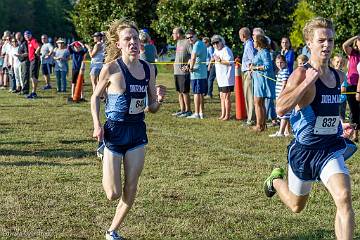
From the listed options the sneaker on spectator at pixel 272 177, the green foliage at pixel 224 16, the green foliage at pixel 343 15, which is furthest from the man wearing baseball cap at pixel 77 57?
the sneaker on spectator at pixel 272 177

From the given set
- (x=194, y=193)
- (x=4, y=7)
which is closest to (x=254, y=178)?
(x=194, y=193)

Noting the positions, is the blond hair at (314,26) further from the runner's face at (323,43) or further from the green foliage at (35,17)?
the green foliage at (35,17)

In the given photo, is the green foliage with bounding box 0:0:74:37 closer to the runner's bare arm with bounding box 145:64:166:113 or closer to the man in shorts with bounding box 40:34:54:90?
the man in shorts with bounding box 40:34:54:90

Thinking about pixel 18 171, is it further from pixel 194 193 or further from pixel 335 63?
pixel 335 63

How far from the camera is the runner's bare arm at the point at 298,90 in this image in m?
5.30

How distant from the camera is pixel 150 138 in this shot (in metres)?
13.3

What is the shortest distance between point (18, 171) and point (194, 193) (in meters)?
2.82

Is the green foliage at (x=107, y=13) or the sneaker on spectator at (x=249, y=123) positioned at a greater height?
the green foliage at (x=107, y=13)

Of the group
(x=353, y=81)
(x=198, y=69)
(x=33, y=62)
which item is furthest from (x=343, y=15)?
(x=353, y=81)

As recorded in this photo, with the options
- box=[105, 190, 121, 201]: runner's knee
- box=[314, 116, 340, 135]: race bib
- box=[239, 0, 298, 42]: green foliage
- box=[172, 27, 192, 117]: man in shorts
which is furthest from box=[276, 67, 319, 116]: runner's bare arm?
box=[239, 0, 298, 42]: green foliage

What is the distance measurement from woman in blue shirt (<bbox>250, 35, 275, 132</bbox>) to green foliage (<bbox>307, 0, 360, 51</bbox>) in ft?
49.6

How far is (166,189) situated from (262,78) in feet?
18.3

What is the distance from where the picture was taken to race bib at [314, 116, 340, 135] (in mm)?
5652

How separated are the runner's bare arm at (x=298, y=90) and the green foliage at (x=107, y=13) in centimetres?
2983
